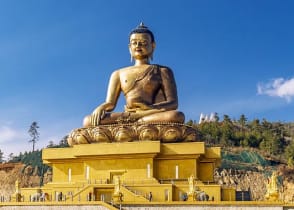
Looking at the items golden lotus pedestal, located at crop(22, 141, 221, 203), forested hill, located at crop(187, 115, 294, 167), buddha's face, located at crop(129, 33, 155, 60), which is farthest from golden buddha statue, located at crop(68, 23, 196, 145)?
forested hill, located at crop(187, 115, 294, 167)

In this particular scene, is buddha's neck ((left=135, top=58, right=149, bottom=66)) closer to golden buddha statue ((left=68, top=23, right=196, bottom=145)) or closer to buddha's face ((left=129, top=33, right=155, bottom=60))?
golden buddha statue ((left=68, top=23, right=196, bottom=145))

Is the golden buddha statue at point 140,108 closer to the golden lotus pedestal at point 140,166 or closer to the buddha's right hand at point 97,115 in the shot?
the buddha's right hand at point 97,115

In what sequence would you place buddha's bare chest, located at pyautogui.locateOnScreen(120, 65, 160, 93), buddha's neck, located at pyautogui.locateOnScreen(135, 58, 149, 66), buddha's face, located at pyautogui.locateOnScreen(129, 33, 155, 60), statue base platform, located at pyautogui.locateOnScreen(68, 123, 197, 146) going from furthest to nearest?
buddha's neck, located at pyautogui.locateOnScreen(135, 58, 149, 66)
buddha's face, located at pyautogui.locateOnScreen(129, 33, 155, 60)
buddha's bare chest, located at pyautogui.locateOnScreen(120, 65, 160, 93)
statue base platform, located at pyautogui.locateOnScreen(68, 123, 197, 146)

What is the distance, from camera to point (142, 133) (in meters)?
16.0

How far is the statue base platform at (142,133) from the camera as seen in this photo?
52.5 ft

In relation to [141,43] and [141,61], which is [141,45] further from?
[141,61]

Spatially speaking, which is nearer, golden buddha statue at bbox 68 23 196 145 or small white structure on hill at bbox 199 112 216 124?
golden buddha statue at bbox 68 23 196 145

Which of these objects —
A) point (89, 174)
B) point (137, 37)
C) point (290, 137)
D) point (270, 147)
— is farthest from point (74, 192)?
point (290, 137)

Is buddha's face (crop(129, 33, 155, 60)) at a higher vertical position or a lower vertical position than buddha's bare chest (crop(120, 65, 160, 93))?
higher

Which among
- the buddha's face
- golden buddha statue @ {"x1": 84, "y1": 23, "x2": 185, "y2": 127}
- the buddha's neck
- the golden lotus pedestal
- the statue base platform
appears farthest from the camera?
the buddha's neck

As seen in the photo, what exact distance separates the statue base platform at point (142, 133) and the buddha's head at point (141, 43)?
3.16m

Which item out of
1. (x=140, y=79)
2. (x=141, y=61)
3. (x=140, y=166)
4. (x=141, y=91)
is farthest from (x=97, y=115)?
(x=141, y=61)

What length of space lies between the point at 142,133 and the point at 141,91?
2.08 meters

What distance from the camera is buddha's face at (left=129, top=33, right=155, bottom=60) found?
60.4 ft
